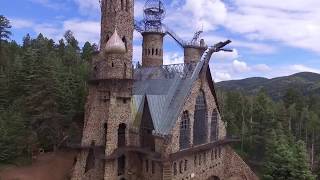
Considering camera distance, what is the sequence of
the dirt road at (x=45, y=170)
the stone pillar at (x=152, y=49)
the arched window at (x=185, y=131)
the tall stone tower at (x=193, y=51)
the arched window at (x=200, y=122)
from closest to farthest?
1. the arched window at (x=185, y=131)
2. the arched window at (x=200, y=122)
3. the dirt road at (x=45, y=170)
4. the stone pillar at (x=152, y=49)
5. the tall stone tower at (x=193, y=51)

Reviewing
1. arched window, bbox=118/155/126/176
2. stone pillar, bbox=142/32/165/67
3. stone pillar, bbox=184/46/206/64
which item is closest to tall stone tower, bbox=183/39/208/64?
stone pillar, bbox=184/46/206/64

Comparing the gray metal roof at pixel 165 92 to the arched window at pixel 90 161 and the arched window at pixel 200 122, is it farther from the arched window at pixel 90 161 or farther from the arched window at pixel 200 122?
the arched window at pixel 90 161

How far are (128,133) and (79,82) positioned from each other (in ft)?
60.2

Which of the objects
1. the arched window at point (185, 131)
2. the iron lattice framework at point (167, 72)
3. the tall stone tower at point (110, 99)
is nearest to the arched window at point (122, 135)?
the tall stone tower at point (110, 99)

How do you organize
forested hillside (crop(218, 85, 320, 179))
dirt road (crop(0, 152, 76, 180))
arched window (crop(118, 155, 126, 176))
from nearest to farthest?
arched window (crop(118, 155, 126, 176)) → dirt road (crop(0, 152, 76, 180)) → forested hillside (crop(218, 85, 320, 179))

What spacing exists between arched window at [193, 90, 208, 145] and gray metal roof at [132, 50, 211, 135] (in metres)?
2.04

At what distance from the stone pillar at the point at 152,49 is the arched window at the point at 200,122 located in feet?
34.6

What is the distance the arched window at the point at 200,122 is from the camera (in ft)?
91.8

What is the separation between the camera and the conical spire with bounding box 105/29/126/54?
24.9 metres

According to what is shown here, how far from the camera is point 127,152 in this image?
84.7 ft

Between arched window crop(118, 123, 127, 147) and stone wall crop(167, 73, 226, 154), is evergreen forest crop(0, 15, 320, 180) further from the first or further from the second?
arched window crop(118, 123, 127, 147)

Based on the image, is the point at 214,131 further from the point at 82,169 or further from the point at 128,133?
the point at 82,169

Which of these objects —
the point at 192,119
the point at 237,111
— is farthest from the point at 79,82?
the point at 237,111

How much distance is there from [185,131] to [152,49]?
1415 cm
